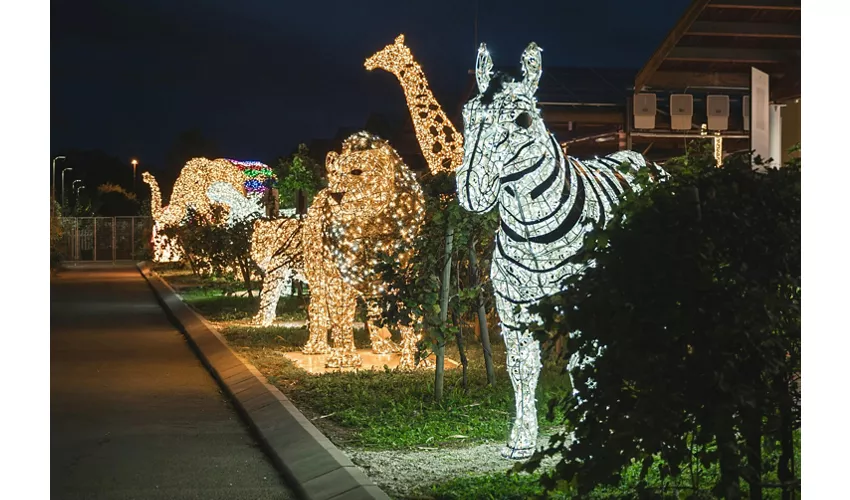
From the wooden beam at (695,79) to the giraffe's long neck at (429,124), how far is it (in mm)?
2710

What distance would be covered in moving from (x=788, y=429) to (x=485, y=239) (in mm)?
5962

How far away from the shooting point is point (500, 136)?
6.60m

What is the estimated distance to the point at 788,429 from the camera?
174 inches

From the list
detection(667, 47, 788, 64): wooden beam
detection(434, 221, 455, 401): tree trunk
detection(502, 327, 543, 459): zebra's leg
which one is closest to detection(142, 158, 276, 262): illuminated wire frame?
detection(667, 47, 788, 64): wooden beam

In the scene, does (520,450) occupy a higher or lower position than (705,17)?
lower

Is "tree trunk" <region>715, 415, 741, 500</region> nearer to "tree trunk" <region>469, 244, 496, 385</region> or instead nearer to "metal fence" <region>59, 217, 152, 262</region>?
"tree trunk" <region>469, 244, 496, 385</region>

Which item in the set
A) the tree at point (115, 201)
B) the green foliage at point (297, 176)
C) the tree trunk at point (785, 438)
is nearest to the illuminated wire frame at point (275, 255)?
the green foliage at point (297, 176)

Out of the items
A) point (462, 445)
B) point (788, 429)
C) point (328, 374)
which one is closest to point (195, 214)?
point (328, 374)

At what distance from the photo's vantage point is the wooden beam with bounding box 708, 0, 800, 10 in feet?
39.3

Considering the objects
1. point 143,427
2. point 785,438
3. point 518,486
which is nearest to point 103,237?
point 143,427

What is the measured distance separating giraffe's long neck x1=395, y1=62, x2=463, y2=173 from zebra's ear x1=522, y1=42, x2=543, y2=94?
669cm

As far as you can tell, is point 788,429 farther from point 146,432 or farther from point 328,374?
point 328,374
